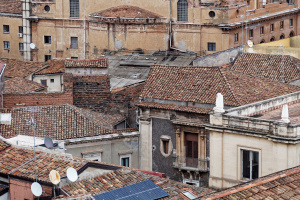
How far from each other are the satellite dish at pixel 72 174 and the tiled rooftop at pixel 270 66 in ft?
65.5

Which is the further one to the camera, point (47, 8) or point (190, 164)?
point (47, 8)

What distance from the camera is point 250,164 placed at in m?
36.6

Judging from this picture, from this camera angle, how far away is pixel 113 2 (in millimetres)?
72812

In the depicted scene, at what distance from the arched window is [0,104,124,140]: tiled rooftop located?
27978 mm

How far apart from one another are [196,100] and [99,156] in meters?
4.99

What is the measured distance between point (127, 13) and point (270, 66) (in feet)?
77.6

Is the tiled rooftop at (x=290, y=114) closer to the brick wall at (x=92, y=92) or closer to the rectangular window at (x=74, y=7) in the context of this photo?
the brick wall at (x=92, y=92)

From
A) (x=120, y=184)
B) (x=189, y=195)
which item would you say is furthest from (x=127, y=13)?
(x=189, y=195)

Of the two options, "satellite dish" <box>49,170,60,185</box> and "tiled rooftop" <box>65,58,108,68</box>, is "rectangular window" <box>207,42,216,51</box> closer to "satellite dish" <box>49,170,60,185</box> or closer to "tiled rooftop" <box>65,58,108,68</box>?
"tiled rooftop" <box>65,58,108,68</box>

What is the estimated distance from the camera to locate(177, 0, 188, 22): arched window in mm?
69812

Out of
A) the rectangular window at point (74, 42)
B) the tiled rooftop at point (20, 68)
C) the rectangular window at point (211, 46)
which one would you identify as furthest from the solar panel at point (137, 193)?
the rectangular window at point (74, 42)

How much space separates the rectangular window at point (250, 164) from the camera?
119ft

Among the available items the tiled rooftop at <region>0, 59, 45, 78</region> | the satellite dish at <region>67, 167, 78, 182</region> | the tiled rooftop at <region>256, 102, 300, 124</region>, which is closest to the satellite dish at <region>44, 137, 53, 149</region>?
the satellite dish at <region>67, 167, 78, 182</region>

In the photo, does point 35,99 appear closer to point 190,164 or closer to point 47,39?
point 190,164
